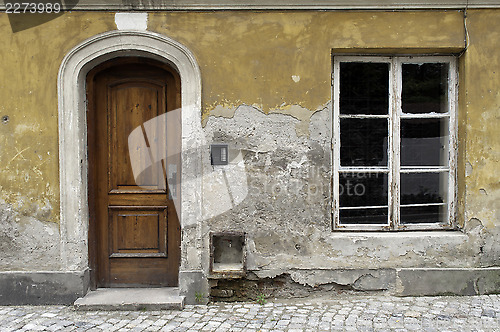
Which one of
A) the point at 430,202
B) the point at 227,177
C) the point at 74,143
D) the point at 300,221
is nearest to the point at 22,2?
the point at 74,143

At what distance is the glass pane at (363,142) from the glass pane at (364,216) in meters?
0.50

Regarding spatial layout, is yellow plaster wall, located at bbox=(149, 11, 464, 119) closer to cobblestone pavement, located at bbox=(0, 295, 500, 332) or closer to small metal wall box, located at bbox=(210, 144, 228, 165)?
small metal wall box, located at bbox=(210, 144, 228, 165)

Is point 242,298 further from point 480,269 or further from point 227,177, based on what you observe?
point 480,269

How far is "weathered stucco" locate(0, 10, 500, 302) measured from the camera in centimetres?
412

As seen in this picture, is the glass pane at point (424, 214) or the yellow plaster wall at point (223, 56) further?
the glass pane at point (424, 214)

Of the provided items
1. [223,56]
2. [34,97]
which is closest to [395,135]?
[223,56]

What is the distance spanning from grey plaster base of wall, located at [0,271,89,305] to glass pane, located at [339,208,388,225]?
277 cm

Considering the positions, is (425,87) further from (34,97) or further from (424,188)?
(34,97)

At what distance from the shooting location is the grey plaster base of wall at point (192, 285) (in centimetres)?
415

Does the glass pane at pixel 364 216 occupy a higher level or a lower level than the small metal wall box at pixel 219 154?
lower

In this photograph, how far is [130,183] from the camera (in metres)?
4.45

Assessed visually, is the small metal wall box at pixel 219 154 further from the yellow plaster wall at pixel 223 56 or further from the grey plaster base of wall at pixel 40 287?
the grey plaster base of wall at pixel 40 287

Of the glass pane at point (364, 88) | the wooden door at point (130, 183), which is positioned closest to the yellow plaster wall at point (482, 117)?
the glass pane at point (364, 88)

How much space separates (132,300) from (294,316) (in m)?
1.57
